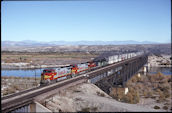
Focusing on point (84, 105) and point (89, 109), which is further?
point (84, 105)

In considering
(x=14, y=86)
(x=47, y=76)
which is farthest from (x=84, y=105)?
(x=14, y=86)

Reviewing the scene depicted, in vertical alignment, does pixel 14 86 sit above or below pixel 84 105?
below

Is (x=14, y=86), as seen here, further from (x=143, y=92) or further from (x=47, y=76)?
(x=143, y=92)

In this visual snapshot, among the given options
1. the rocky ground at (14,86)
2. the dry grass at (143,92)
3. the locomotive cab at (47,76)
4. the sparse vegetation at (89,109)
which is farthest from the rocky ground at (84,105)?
the rocky ground at (14,86)

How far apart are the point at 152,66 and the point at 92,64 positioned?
83.1 metres

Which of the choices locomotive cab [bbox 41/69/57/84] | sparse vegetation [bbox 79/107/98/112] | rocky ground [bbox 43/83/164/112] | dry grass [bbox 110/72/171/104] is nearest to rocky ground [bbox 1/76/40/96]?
locomotive cab [bbox 41/69/57/84]

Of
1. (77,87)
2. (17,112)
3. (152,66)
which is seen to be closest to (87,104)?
(17,112)

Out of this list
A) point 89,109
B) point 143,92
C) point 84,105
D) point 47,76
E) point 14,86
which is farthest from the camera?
point 143,92

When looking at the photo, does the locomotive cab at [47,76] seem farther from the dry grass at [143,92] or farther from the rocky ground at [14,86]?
the dry grass at [143,92]

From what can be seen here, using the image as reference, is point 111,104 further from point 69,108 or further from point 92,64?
point 92,64

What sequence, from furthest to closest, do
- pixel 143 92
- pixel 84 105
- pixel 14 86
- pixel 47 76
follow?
pixel 143 92, pixel 14 86, pixel 47 76, pixel 84 105

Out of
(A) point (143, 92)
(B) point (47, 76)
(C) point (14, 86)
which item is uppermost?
(B) point (47, 76)

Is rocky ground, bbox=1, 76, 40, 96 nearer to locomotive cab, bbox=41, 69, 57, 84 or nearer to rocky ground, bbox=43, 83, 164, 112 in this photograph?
locomotive cab, bbox=41, 69, 57, 84

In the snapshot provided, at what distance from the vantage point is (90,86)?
96.1 feet
